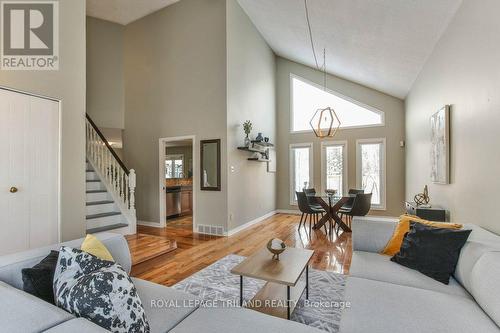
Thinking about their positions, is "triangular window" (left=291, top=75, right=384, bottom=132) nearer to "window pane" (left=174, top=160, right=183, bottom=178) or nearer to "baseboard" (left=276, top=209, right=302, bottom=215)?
"baseboard" (left=276, top=209, right=302, bottom=215)

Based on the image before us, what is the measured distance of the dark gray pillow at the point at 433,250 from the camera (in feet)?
5.72

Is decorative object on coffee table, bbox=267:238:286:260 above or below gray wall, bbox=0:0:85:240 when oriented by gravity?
below

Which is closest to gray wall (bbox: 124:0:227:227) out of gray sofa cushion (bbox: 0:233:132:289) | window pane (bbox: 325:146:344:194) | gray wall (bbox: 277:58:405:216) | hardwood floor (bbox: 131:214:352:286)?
hardwood floor (bbox: 131:214:352:286)

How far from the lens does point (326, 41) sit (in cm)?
445

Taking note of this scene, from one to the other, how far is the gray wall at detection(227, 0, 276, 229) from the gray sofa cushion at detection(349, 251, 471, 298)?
282 cm

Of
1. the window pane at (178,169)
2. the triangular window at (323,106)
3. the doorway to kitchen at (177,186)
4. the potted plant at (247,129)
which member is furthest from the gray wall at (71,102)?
the window pane at (178,169)

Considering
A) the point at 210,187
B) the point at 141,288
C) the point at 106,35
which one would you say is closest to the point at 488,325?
the point at 141,288

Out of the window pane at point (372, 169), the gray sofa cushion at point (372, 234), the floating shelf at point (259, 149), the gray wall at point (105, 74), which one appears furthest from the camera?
the window pane at point (372, 169)

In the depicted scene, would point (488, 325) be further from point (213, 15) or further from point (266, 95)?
point (266, 95)

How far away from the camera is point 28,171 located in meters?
2.68

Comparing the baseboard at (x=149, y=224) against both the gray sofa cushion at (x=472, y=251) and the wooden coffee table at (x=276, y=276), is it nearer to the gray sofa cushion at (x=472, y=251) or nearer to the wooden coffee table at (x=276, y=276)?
the wooden coffee table at (x=276, y=276)

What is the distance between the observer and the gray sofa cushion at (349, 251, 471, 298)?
1.64 metres

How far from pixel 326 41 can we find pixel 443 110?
97.8 inches

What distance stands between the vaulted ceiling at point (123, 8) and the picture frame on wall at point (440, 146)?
5340mm
